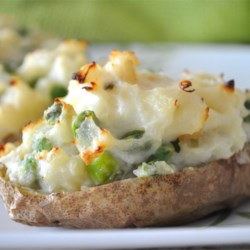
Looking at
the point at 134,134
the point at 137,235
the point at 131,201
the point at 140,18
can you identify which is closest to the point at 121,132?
the point at 134,134

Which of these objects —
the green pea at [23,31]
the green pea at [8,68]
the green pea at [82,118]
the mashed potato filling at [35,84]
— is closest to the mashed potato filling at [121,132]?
the green pea at [82,118]

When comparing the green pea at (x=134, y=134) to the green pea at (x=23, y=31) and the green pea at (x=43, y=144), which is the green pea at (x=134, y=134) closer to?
the green pea at (x=43, y=144)

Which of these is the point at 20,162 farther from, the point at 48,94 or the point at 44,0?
the point at 44,0

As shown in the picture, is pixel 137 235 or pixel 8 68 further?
pixel 8 68

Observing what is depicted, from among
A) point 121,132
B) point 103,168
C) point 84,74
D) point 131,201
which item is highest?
point 84,74

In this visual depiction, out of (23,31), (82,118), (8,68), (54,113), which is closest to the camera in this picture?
(82,118)

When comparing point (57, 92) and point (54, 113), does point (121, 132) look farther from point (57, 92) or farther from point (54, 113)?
point (57, 92)

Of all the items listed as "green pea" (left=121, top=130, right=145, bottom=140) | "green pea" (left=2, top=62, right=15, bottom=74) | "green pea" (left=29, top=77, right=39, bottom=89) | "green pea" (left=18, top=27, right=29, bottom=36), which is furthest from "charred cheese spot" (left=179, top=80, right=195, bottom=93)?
A: "green pea" (left=18, top=27, right=29, bottom=36)
